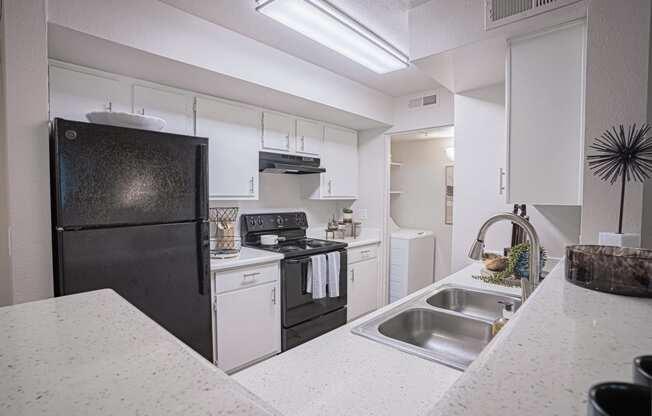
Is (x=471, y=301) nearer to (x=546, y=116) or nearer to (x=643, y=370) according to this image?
(x=546, y=116)

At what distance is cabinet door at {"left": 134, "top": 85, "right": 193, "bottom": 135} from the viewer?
2.10 meters

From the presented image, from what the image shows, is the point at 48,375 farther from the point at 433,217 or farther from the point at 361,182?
the point at 433,217

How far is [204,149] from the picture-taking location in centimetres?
192

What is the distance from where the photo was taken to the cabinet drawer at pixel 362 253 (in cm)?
323

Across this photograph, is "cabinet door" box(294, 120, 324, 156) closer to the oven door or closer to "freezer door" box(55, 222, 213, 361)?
the oven door

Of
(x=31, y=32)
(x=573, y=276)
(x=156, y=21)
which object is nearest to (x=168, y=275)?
(x=31, y=32)

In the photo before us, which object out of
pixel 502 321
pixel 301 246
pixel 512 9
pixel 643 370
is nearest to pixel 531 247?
pixel 502 321

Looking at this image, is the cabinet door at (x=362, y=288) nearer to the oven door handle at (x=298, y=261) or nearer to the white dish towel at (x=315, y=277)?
the white dish towel at (x=315, y=277)

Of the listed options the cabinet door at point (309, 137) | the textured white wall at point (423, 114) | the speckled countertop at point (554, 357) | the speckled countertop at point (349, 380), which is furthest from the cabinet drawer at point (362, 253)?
the speckled countertop at point (554, 357)

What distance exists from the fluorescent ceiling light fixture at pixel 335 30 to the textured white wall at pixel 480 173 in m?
0.67

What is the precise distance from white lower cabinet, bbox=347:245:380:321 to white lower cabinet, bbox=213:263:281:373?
95 centimetres

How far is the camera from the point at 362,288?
336 centimetres

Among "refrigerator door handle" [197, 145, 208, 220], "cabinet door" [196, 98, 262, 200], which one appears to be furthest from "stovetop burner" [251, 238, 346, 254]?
A: "refrigerator door handle" [197, 145, 208, 220]

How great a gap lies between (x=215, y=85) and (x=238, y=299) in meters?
1.52
